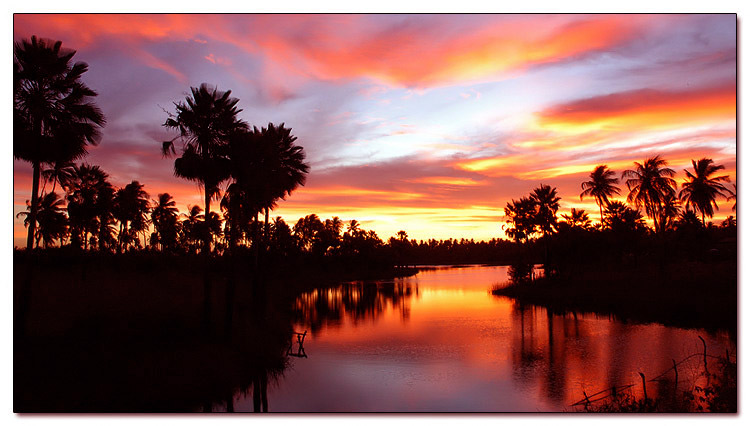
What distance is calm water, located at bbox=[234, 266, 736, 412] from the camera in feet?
Answer: 42.9

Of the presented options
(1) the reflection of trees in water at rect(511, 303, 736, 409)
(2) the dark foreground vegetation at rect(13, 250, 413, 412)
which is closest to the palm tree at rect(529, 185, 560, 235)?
(1) the reflection of trees in water at rect(511, 303, 736, 409)

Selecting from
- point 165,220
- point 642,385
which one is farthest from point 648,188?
point 165,220

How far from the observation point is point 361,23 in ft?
36.8

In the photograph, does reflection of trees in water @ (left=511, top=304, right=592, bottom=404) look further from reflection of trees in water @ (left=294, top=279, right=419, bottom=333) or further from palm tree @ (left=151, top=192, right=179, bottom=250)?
palm tree @ (left=151, top=192, right=179, bottom=250)

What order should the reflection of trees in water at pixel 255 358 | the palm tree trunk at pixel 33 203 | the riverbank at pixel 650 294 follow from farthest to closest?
the riverbank at pixel 650 294
the reflection of trees in water at pixel 255 358
the palm tree trunk at pixel 33 203

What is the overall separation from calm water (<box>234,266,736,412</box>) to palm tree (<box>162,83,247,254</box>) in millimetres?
6417

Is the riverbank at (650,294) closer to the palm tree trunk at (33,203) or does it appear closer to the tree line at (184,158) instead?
the tree line at (184,158)

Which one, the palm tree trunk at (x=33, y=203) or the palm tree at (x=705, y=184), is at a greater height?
the palm tree at (x=705, y=184)

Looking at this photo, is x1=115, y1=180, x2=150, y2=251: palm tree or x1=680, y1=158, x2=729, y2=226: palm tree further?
x1=115, y1=180, x2=150, y2=251: palm tree

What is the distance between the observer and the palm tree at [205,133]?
50.7 ft

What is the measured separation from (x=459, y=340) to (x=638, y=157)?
12.2 m

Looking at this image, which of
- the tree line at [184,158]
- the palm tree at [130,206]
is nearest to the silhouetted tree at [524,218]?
the tree line at [184,158]

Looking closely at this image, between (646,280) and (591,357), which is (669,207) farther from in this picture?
(591,357)

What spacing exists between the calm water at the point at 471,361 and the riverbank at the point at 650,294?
1.45 m
